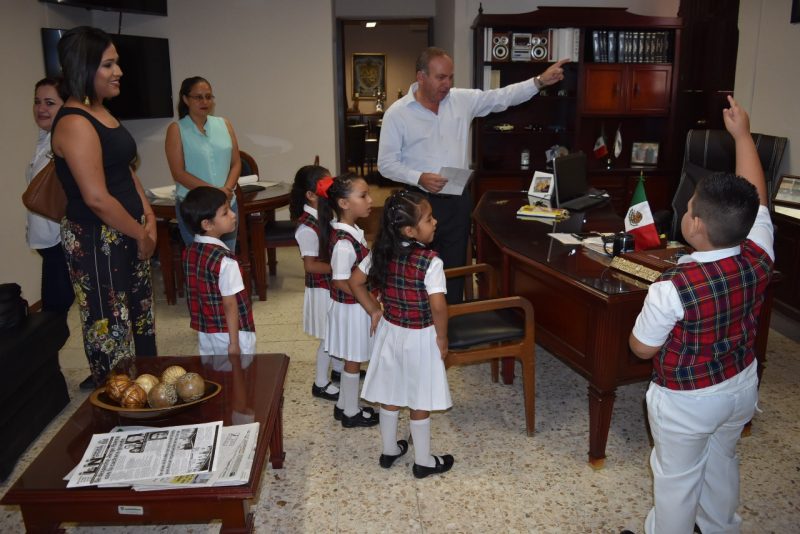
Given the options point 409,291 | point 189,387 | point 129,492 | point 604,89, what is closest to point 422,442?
point 409,291

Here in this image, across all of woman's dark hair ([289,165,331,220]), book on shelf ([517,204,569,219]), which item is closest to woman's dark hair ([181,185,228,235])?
woman's dark hair ([289,165,331,220])

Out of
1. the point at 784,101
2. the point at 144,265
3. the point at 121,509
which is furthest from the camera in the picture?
the point at 784,101

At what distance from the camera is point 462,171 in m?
3.09

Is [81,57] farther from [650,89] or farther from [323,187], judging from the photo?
[650,89]

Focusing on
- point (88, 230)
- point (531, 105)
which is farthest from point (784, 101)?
point (88, 230)

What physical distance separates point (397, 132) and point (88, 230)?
1550 mm

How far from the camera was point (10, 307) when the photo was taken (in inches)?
102

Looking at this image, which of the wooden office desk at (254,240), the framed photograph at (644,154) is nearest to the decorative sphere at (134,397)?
the wooden office desk at (254,240)

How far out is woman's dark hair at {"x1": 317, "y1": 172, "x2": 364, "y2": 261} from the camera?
2.46m

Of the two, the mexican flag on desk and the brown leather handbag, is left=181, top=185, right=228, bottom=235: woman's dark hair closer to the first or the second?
the brown leather handbag

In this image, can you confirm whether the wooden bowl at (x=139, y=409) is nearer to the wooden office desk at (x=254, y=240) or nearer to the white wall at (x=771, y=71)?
the wooden office desk at (x=254, y=240)

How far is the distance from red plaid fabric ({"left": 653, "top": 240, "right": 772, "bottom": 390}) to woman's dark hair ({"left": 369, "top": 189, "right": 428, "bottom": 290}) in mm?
809

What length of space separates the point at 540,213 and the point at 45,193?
2.21 meters

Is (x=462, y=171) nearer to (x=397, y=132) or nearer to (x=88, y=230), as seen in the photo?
(x=397, y=132)
